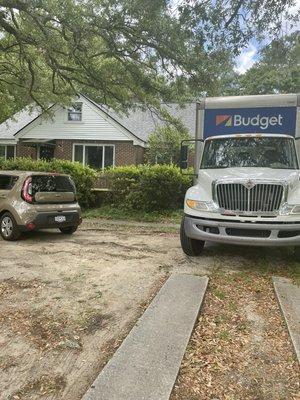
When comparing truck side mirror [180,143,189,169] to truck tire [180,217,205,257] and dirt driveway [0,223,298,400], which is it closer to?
dirt driveway [0,223,298,400]

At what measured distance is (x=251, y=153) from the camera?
8.44 meters

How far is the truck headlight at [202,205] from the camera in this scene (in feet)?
24.9

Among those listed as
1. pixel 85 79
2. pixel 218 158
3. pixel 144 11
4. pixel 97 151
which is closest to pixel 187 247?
pixel 218 158

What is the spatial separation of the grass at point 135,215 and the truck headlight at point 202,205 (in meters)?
5.80

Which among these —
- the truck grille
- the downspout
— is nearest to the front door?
the downspout

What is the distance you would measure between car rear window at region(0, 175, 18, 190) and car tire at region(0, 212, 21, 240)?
647 mm

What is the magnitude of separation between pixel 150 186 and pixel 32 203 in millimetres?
5445

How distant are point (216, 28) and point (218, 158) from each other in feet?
8.37

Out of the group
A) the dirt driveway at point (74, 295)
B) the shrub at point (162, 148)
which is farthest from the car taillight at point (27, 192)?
the shrub at point (162, 148)

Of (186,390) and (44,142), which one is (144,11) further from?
(44,142)

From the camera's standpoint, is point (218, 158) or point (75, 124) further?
point (75, 124)

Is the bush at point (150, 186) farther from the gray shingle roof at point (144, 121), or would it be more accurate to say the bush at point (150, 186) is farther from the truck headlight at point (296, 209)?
the gray shingle roof at point (144, 121)

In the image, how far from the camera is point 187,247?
26.5 feet

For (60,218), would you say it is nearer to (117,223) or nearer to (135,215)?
(117,223)
